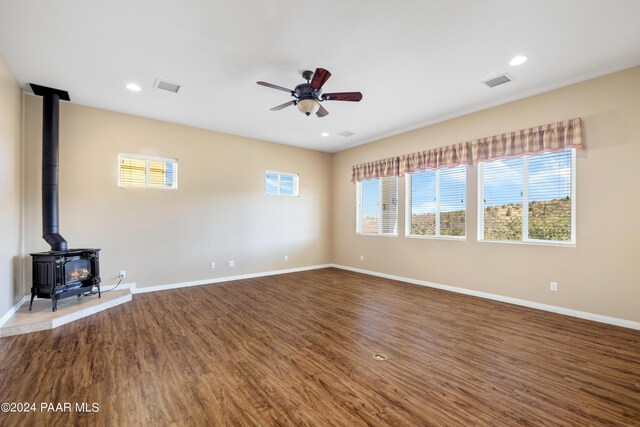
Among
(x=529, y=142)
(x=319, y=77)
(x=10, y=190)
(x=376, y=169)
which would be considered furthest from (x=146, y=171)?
(x=529, y=142)

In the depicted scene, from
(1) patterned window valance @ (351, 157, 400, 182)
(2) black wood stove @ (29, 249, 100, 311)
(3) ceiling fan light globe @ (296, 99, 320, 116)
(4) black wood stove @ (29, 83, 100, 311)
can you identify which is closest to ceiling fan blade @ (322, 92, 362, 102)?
(3) ceiling fan light globe @ (296, 99, 320, 116)

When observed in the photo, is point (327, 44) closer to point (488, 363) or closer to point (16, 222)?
point (488, 363)

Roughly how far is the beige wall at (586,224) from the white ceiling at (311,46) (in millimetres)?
294

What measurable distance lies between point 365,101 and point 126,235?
454cm

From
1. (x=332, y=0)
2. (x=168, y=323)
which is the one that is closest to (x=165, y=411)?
(x=168, y=323)

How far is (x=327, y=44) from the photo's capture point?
2861 millimetres

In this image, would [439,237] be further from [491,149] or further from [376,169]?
[376,169]

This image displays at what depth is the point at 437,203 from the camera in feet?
17.4

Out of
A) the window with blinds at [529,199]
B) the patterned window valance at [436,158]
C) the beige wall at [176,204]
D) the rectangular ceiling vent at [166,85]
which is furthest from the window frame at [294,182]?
the window with blinds at [529,199]

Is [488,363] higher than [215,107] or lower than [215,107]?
lower

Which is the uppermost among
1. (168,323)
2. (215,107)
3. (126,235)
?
(215,107)

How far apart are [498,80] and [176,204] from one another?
5.52 metres

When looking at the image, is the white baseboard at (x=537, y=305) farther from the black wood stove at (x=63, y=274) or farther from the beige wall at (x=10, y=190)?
the beige wall at (x=10, y=190)

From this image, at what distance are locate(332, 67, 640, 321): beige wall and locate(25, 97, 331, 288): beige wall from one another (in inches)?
137
